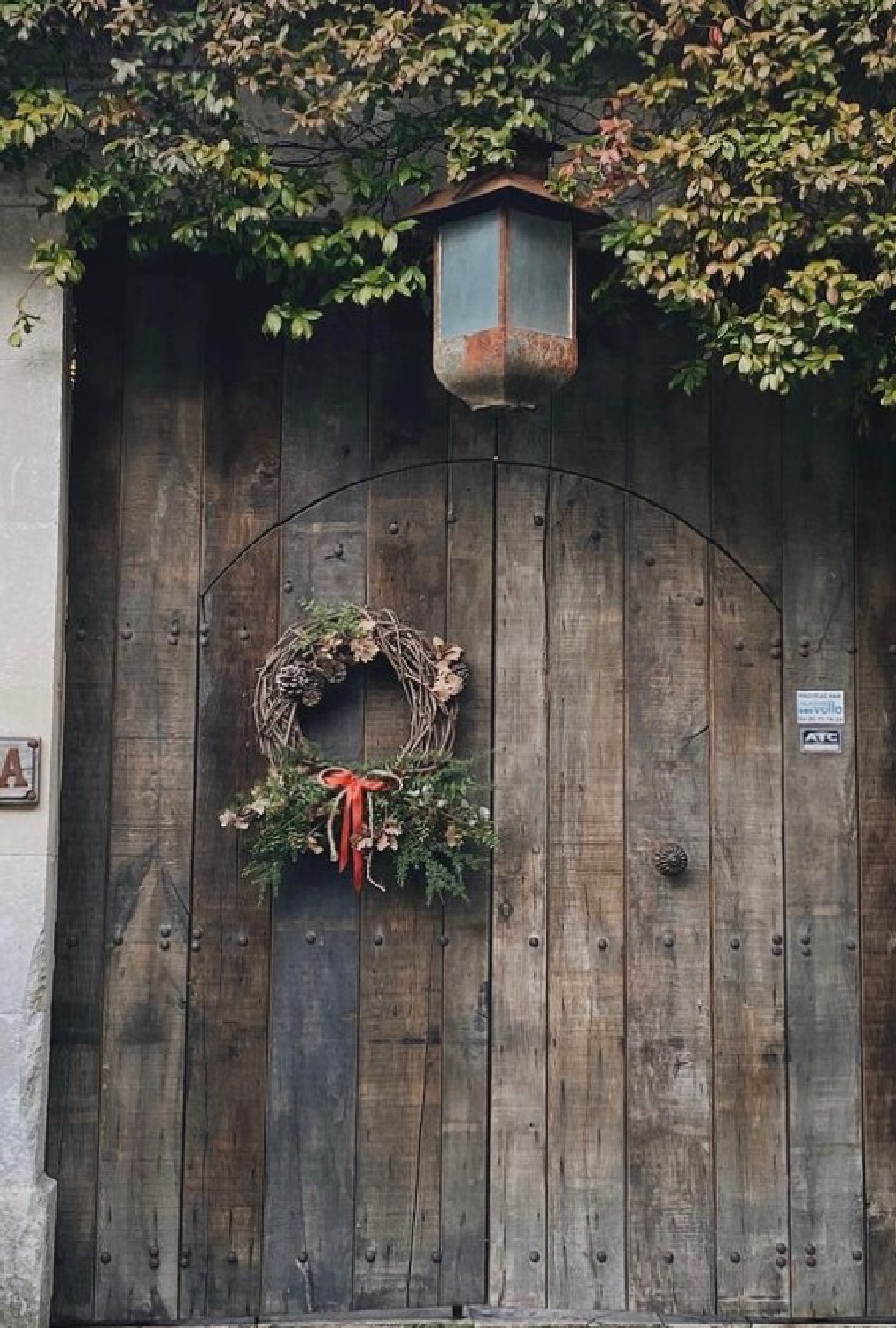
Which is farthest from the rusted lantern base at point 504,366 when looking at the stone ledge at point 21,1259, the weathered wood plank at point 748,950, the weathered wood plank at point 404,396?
the stone ledge at point 21,1259

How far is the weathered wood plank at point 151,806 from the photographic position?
141 inches

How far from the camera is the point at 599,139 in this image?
332 centimetres

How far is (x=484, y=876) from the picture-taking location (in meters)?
3.69

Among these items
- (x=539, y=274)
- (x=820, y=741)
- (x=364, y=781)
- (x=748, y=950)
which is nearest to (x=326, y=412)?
(x=539, y=274)

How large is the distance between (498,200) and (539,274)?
17cm

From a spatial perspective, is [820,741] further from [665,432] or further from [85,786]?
[85,786]

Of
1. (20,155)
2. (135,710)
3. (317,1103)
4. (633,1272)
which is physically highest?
(20,155)

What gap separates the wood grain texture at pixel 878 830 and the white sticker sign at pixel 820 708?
6 centimetres

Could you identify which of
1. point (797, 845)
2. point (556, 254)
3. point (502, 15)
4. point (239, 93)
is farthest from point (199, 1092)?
point (502, 15)

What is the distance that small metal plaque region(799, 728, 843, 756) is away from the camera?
12.3 ft

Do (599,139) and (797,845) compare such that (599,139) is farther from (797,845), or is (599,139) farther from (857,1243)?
(857,1243)

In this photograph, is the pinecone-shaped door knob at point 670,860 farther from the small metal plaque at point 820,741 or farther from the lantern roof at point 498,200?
the lantern roof at point 498,200

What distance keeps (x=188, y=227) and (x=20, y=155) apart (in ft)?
1.33

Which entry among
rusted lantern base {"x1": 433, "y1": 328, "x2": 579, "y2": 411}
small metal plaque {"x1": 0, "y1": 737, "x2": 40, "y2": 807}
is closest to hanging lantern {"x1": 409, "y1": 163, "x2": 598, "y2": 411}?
rusted lantern base {"x1": 433, "y1": 328, "x2": 579, "y2": 411}
